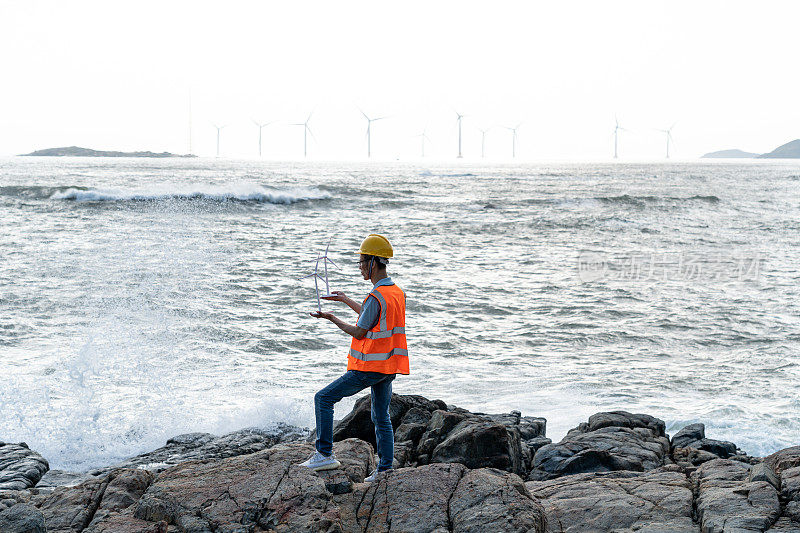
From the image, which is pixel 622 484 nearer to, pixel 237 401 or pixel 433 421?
pixel 433 421

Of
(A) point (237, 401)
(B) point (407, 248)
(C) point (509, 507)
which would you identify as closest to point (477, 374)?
(A) point (237, 401)

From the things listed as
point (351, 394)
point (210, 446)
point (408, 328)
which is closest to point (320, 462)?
point (351, 394)

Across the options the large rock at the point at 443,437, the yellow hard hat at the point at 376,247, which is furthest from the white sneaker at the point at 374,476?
the yellow hard hat at the point at 376,247

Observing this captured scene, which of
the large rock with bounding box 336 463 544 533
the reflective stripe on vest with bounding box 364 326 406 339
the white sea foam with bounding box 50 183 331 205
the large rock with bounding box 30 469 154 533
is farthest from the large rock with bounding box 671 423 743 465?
the white sea foam with bounding box 50 183 331 205

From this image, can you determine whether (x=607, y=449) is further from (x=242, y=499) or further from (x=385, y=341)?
(x=242, y=499)

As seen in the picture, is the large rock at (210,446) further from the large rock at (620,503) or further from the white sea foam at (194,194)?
the white sea foam at (194,194)

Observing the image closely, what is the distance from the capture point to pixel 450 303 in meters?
17.5

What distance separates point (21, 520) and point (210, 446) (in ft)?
12.9

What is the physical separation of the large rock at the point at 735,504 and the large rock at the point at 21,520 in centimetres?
421

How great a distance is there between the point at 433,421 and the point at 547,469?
47.5 inches

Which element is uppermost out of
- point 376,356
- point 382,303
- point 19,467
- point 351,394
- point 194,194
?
point 194,194

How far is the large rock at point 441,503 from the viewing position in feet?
14.4

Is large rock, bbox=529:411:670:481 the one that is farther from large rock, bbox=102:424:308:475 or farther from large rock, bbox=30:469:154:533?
large rock, bbox=30:469:154:533

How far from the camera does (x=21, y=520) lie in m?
4.33
